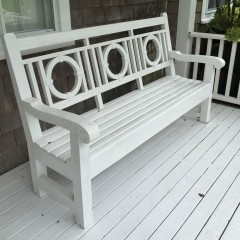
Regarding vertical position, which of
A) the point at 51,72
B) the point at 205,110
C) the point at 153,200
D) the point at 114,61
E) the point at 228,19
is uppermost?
the point at 228,19

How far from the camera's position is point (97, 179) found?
80.6 inches

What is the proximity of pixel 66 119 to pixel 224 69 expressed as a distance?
8.14ft

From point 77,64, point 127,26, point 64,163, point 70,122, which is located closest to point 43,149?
point 64,163

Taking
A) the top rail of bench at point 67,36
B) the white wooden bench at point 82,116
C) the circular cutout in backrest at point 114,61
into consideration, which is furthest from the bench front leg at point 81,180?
the circular cutout in backrest at point 114,61

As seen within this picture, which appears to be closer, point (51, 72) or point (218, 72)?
point (51, 72)

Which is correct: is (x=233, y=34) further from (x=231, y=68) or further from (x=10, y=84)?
(x=10, y=84)

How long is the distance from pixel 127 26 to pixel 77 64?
623mm

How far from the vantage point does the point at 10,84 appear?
199 centimetres

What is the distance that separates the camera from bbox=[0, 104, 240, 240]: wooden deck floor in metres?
1.61

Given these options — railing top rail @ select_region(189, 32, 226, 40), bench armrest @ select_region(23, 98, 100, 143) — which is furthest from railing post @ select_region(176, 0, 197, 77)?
bench armrest @ select_region(23, 98, 100, 143)

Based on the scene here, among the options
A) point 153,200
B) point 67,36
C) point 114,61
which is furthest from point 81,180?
point 114,61

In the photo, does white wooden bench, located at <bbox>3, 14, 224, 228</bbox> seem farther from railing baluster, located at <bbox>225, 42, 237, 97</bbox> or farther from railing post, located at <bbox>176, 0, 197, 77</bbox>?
railing post, located at <bbox>176, 0, 197, 77</bbox>

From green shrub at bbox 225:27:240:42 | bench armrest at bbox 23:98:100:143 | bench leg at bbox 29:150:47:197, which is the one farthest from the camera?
green shrub at bbox 225:27:240:42

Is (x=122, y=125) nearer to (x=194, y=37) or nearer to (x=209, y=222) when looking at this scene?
(x=209, y=222)
